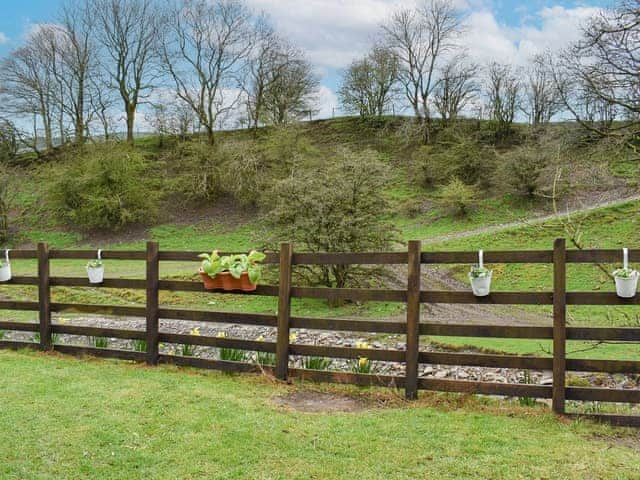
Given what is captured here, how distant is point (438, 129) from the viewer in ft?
118

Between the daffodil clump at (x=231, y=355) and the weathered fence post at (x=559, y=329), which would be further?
the daffodil clump at (x=231, y=355)

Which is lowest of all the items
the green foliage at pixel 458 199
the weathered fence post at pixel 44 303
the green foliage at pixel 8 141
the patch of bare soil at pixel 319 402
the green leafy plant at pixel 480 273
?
the patch of bare soil at pixel 319 402

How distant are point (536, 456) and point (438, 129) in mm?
34343

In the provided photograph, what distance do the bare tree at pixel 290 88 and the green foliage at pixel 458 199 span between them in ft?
43.4

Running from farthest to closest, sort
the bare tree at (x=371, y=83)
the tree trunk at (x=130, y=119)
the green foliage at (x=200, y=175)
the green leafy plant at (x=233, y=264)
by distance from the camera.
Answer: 1. the bare tree at (x=371, y=83)
2. the tree trunk at (x=130, y=119)
3. the green foliage at (x=200, y=175)
4. the green leafy plant at (x=233, y=264)

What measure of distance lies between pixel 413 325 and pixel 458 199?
72.0 feet

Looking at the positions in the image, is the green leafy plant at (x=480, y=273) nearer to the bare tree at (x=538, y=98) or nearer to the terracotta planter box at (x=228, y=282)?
the terracotta planter box at (x=228, y=282)

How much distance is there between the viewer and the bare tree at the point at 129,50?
113ft

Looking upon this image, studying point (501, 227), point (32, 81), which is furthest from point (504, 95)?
point (32, 81)

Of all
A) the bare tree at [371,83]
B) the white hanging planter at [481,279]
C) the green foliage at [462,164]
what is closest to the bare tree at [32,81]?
the bare tree at [371,83]

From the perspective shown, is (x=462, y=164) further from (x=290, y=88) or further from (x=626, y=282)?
(x=626, y=282)

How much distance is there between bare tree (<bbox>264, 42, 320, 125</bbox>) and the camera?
35.6 meters

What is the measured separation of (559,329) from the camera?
4328mm

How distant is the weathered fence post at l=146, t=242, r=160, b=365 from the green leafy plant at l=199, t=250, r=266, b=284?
34.6 inches
